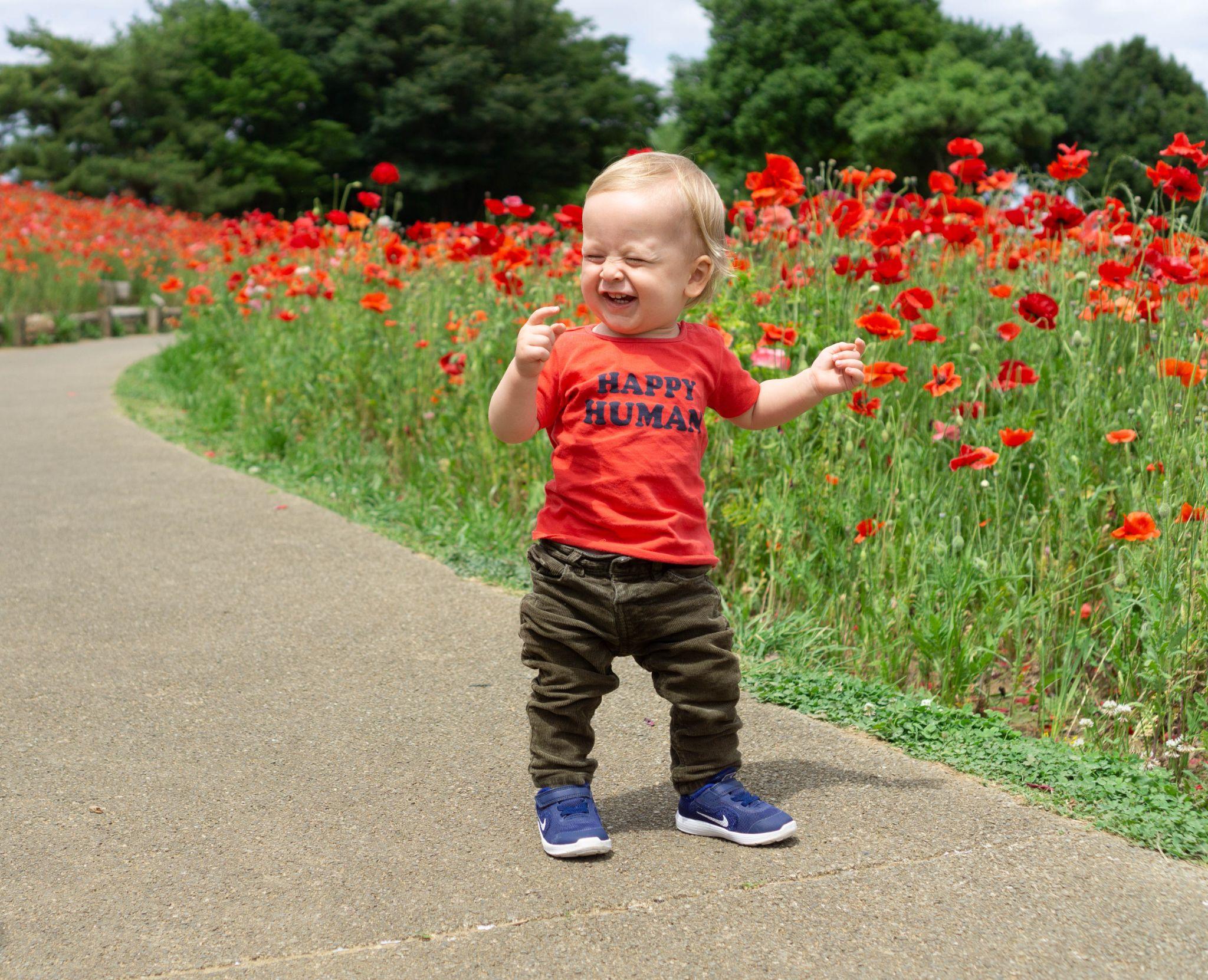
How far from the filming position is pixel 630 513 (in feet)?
7.48

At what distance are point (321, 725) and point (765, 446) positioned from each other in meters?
1.52

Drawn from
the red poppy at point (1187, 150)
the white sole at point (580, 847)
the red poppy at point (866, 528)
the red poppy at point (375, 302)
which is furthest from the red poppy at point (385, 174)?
the white sole at point (580, 847)

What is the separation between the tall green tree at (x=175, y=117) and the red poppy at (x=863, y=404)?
29.4 metres

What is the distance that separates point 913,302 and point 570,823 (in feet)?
6.19

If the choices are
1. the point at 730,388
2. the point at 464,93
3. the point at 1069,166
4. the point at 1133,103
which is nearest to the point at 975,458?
the point at 730,388

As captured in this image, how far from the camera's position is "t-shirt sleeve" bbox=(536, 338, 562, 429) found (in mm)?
2346

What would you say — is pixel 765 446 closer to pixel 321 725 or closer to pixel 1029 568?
pixel 1029 568

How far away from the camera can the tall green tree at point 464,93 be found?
35.5 metres

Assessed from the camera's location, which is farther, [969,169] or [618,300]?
[969,169]

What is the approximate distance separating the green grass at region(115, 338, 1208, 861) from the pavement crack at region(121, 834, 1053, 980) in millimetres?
219

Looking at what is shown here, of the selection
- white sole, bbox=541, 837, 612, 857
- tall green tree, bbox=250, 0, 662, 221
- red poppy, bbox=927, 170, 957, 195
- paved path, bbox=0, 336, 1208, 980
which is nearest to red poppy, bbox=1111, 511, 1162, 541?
paved path, bbox=0, 336, 1208, 980

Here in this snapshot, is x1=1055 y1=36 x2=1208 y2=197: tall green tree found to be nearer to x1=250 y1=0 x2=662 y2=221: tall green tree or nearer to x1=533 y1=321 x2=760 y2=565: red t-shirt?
x1=250 y1=0 x2=662 y2=221: tall green tree

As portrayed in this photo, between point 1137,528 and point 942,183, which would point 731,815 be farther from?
point 942,183

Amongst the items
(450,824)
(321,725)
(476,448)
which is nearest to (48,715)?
(321,725)
